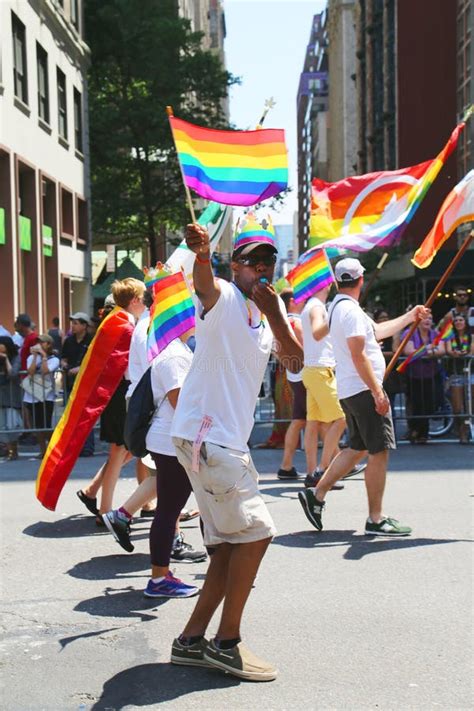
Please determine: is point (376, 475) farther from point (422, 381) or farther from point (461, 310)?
point (461, 310)

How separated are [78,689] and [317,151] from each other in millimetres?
115561

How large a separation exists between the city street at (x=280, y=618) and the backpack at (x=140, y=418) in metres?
0.87

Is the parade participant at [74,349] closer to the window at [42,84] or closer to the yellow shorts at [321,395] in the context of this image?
the yellow shorts at [321,395]

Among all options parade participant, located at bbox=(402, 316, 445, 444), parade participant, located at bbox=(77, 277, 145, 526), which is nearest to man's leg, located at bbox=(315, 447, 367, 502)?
parade participant, located at bbox=(77, 277, 145, 526)

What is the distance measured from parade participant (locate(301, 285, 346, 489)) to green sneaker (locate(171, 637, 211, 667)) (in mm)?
4604

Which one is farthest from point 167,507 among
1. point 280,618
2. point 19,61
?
point 19,61

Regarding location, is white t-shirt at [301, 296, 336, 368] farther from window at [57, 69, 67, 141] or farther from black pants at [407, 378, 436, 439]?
window at [57, 69, 67, 141]

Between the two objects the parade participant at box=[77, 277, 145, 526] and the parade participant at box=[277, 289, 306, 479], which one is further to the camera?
the parade participant at box=[277, 289, 306, 479]

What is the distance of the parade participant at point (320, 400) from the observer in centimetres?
930

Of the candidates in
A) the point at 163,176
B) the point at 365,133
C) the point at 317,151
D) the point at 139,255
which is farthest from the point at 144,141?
the point at 317,151

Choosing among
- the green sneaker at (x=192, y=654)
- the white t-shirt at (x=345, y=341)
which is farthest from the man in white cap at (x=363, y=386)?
the green sneaker at (x=192, y=654)

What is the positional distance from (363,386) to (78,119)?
28685 millimetres

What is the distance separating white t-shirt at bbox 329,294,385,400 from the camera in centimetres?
721

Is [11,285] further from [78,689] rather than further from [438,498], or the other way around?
[78,689]
